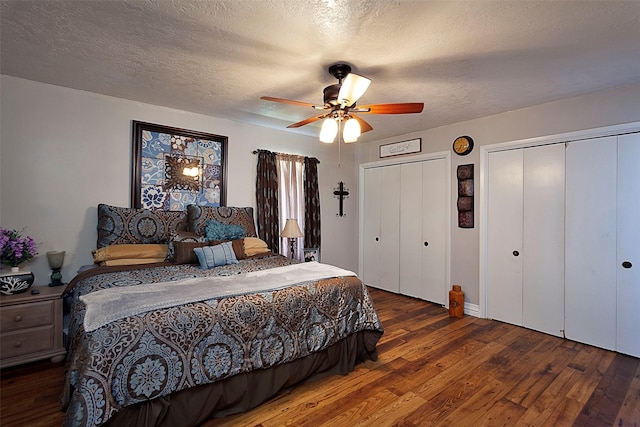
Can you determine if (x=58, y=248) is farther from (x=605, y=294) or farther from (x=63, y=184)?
(x=605, y=294)

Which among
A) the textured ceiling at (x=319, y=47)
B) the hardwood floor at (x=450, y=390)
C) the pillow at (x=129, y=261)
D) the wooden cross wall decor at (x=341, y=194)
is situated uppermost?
the textured ceiling at (x=319, y=47)

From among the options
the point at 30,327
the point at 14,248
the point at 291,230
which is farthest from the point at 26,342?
the point at 291,230

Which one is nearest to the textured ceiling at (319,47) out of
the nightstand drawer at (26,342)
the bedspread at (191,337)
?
the bedspread at (191,337)

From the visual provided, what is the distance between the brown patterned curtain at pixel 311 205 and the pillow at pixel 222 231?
1319 mm

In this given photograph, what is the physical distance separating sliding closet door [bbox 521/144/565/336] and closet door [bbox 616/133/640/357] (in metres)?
0.42

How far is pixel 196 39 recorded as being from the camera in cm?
201

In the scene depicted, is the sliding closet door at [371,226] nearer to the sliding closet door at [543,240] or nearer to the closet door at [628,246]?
the sliding closet door at [543,240]

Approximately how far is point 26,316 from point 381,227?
418 centimetres

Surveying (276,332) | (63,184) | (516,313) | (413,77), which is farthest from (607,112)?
(63,184)

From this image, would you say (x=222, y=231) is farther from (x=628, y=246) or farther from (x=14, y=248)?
(x=628, y=246)

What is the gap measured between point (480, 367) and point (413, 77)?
247cm

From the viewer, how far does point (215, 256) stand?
269 centimetres

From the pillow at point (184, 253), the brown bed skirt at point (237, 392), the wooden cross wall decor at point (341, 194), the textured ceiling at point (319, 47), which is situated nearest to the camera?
the brown bed skirt at point (237, 392)

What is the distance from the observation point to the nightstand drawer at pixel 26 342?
2273mm
